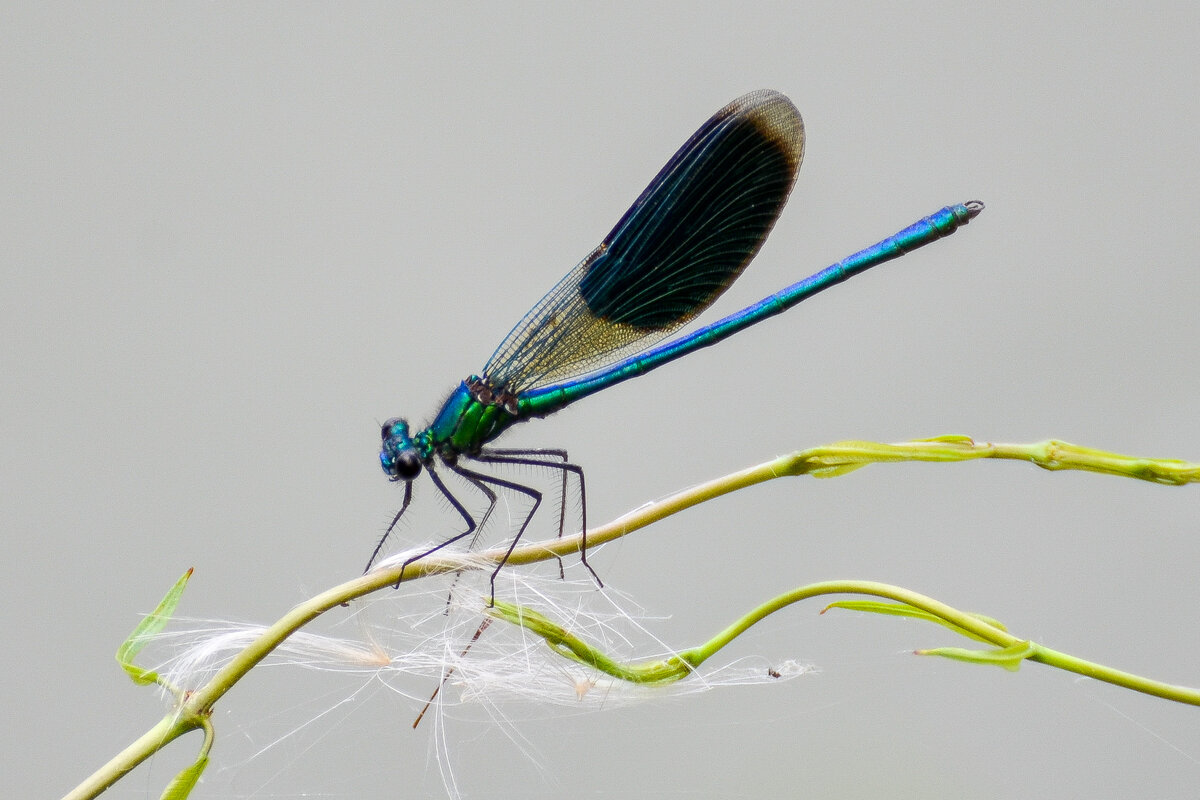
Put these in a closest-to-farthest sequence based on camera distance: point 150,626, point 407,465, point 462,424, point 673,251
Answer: point 150,626, point 407,465, point 462,424, point 673,251

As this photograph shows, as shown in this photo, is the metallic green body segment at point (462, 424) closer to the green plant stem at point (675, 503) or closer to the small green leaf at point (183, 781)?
the green plant stem at point (675, 503)

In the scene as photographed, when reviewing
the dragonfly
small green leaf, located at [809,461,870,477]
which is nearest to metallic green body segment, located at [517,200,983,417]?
the dragonfly

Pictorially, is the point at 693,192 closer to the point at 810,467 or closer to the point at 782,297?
the point at 782,297

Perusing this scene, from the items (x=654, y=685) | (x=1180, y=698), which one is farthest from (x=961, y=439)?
(x=654, y=685)

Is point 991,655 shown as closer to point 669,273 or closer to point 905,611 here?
point 905,611

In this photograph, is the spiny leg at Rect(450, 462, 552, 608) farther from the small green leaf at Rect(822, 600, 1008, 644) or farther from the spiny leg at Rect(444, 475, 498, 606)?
the small green leaf at Rect(822, 600, 1008, 644)

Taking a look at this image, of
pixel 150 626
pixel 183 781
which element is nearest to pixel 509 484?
pixel 150 626
